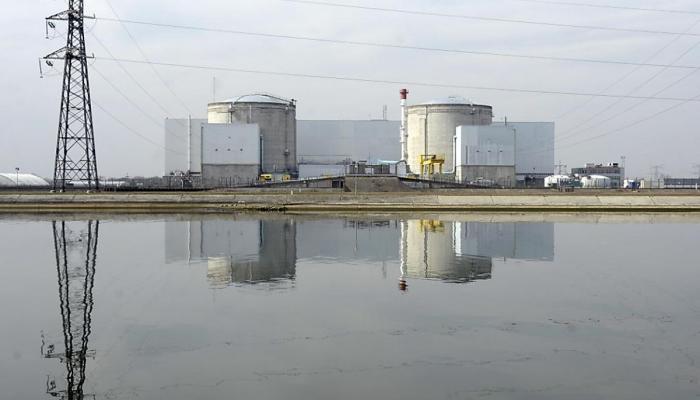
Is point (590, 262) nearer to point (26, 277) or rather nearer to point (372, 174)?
point (26, 277)

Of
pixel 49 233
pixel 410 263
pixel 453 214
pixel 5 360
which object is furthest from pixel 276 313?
pixel 453 214

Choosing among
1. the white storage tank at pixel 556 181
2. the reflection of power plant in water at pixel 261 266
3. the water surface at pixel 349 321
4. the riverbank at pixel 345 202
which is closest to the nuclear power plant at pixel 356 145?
the white storage tank at pixel 556 181

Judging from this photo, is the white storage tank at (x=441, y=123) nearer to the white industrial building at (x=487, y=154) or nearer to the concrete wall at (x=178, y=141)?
the white industrial building at (x=487, y=154)

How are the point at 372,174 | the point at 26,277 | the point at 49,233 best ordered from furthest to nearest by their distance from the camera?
the point at 372,174
the point at 49,233
the point at 26,277

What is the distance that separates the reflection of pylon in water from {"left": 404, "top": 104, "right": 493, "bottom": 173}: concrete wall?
52.7m

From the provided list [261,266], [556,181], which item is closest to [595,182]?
[556,181]

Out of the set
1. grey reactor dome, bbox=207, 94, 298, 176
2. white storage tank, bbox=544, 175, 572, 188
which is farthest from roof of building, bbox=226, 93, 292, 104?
white storage tank, bbox=544, 175, 572, 188

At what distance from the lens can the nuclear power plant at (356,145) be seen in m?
66.8

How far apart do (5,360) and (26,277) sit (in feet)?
25.4

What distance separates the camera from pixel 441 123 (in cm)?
7369

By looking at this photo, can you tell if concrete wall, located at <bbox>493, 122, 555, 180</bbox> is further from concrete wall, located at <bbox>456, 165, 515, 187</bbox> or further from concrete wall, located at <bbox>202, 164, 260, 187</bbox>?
concrete wall, located at <bbox>202, 164, 260, 187</bbox>

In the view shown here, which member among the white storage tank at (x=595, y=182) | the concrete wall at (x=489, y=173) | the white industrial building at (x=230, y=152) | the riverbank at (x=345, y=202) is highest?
the white industrial building at (x=230, y=152)

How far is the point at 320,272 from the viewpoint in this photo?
16.7 meters

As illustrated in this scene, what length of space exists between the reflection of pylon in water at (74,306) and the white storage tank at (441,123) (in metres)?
52.6
